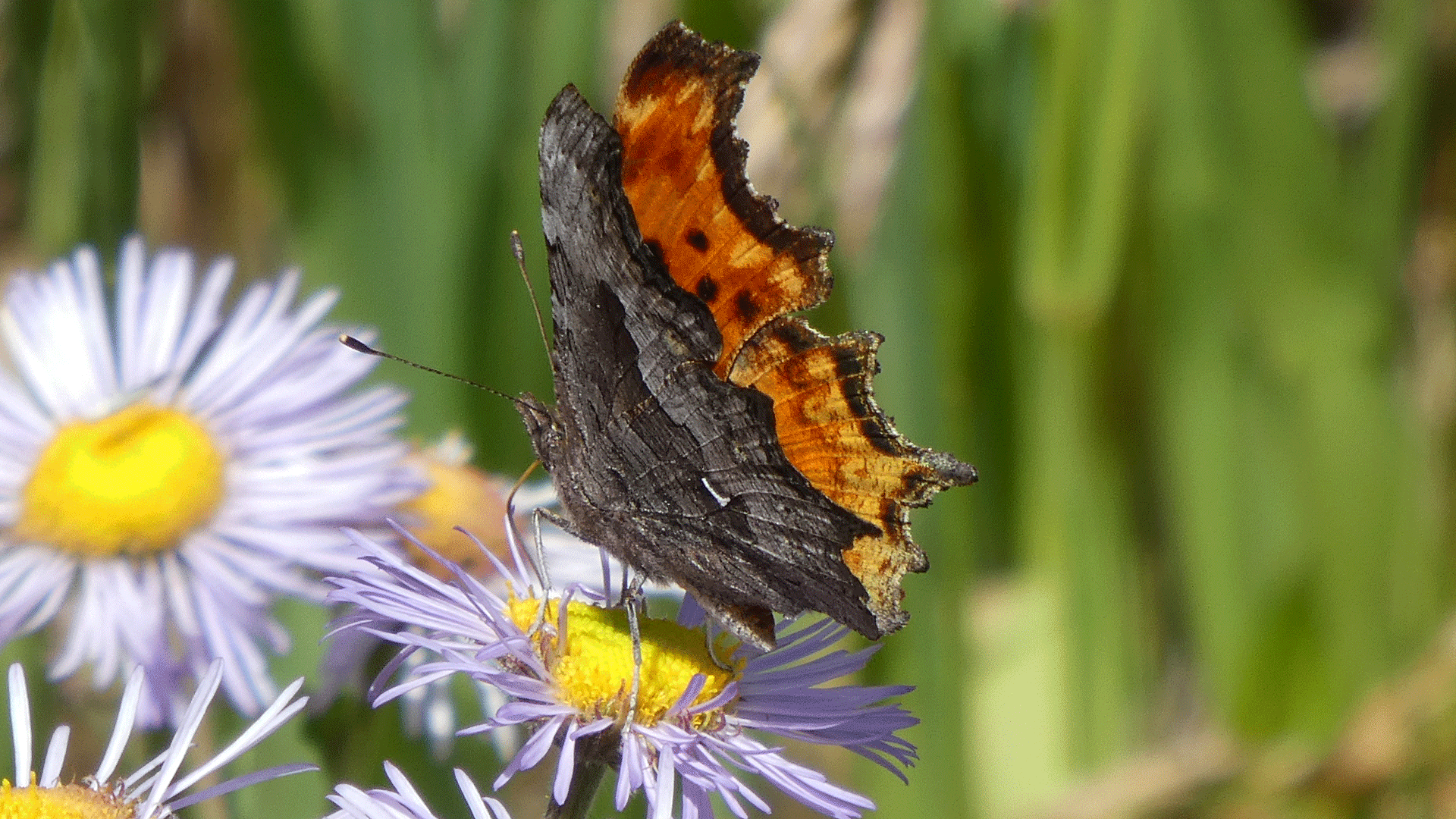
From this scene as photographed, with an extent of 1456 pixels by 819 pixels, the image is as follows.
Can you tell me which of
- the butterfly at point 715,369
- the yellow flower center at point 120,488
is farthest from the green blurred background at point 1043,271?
the butterfly at point 715,369

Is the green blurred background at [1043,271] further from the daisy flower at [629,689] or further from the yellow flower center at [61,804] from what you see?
the yellow flower center at [61,804]

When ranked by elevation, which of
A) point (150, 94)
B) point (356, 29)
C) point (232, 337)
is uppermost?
point (356, 29)

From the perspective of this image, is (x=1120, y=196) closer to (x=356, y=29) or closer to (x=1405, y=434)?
(x=1405, y=434)

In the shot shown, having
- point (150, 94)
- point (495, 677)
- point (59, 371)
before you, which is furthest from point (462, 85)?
point (495, 677)

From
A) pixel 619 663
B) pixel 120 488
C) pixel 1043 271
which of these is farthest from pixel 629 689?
pixel 1043 271

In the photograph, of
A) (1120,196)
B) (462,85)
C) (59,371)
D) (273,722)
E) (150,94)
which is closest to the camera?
(273,722)

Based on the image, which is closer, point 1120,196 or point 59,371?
point 59,371

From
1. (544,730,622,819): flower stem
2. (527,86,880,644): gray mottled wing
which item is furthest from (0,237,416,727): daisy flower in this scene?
A: (544,730,622,819): flower stem

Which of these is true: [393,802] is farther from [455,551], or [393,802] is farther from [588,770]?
[455,551]
